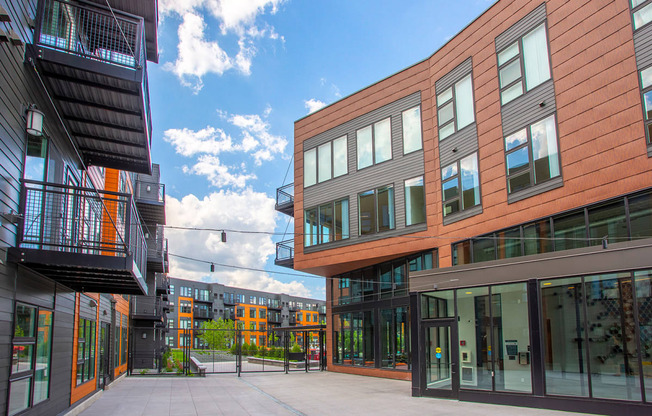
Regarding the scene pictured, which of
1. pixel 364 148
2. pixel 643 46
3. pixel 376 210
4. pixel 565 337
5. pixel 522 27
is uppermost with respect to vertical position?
pixel 522 27

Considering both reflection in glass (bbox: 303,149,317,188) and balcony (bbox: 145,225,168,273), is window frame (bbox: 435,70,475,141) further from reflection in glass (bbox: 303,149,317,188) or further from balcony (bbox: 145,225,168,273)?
balcony (bbox: 145,225,168,273)

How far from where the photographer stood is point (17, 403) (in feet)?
26.9

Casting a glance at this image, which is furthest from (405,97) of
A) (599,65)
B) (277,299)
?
(277,299)

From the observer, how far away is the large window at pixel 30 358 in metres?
8.03

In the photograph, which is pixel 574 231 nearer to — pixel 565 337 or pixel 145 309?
pixel 565 337

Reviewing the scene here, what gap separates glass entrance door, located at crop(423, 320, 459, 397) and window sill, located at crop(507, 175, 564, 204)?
412cm

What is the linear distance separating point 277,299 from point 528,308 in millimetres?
92510

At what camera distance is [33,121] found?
8.45m

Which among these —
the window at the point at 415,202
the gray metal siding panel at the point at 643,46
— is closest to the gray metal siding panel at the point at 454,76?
the window at the point at 415,202

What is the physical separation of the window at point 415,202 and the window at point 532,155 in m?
4.61

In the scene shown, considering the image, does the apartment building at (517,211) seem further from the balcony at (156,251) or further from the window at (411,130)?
the balcony at (156,251)

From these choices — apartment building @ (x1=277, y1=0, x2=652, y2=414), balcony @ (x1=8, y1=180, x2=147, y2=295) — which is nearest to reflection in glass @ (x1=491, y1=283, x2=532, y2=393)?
apartment building @ (x1=277, y1=0, x2=652, y2=414)


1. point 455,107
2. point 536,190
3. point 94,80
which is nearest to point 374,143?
point 455,107

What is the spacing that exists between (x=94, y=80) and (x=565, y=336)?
1146cm
